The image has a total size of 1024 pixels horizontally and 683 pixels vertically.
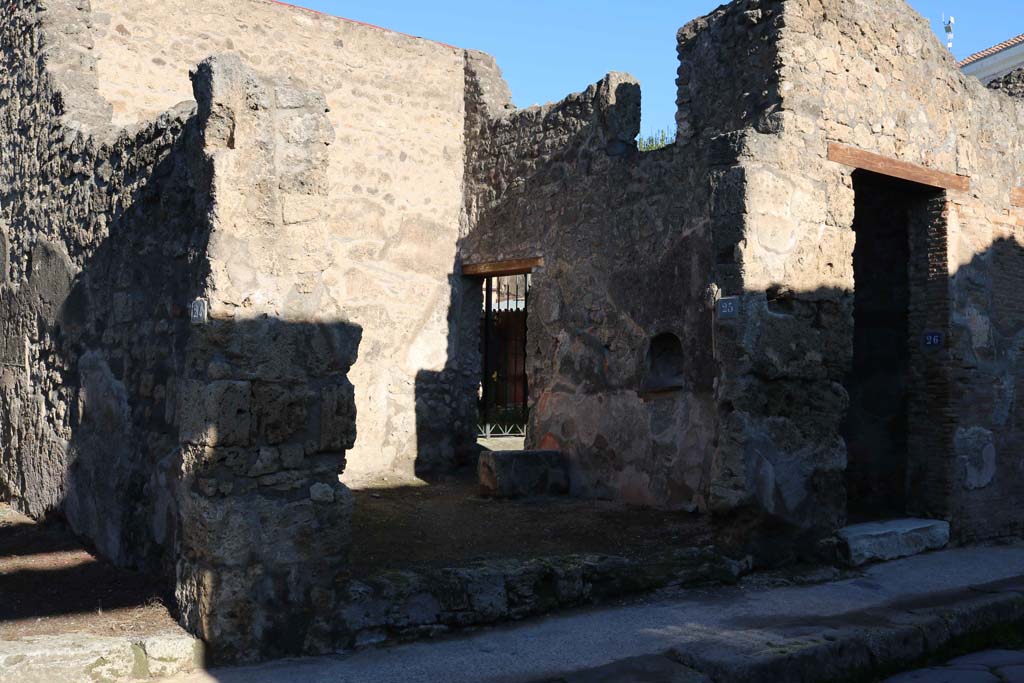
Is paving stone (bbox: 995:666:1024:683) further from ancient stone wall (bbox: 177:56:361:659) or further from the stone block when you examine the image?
the stone block

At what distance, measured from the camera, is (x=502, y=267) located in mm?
7711

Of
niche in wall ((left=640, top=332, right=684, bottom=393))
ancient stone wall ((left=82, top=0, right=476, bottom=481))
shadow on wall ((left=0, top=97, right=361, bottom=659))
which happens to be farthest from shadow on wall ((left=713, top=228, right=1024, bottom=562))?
ancient stone wall ((left=82, top=0, right=476, bottom=481))

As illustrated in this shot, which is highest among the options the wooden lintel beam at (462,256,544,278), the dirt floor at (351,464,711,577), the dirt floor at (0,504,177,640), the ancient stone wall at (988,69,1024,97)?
the ancient stone wall at (988,69,1024,97)

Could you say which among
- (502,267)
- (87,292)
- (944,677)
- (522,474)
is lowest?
(944,677)

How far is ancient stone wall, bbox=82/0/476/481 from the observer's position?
6945 mm

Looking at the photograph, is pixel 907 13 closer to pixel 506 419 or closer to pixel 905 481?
pixel 905 481

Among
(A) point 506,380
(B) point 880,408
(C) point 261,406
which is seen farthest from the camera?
(A) point 506,380

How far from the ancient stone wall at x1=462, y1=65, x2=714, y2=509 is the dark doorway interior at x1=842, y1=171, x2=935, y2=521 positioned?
148 centimetres

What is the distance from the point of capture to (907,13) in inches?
233

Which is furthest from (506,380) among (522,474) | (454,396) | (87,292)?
(87,292)

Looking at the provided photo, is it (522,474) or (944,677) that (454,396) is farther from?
(944,677)

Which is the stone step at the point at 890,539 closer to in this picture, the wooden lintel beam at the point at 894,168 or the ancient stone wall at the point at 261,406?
the wooden lintel beam at the point at 894,168

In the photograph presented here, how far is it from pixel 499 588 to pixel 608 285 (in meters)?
2.94

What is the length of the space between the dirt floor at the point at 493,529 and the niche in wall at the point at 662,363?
2.68ft
